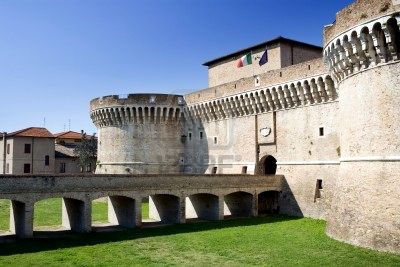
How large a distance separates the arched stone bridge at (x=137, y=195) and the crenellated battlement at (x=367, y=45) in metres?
10.7

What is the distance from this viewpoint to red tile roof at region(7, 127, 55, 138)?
1823 inches

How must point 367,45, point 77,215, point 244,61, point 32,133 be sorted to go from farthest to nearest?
point 32,133 < point 244,61 < point 77,215 < point 367,45

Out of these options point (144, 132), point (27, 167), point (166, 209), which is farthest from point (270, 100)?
point (27, 167)

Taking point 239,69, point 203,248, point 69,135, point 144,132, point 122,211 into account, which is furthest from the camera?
point 69,135

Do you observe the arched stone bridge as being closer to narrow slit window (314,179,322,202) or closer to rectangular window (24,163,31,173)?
narrow slit window (314,179,322,202)

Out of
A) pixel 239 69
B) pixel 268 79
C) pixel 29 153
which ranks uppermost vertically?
pixel 239 69

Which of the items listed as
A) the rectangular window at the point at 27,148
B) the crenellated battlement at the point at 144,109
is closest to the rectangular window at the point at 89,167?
the rectangular window at the point at 27,148

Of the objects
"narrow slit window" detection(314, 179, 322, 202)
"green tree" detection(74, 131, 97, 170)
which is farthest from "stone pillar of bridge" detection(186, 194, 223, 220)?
"green tree" detection(74, 131, 97, 170)

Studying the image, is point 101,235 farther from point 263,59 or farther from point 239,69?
point 239,69

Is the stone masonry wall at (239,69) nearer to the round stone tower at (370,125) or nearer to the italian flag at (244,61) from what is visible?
the italian flag at (244,61)

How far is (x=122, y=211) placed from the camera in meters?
24.8

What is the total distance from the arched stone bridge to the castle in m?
2.04

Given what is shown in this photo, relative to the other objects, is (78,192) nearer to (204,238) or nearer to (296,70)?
(204,238)

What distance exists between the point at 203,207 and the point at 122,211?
18.0 feet
